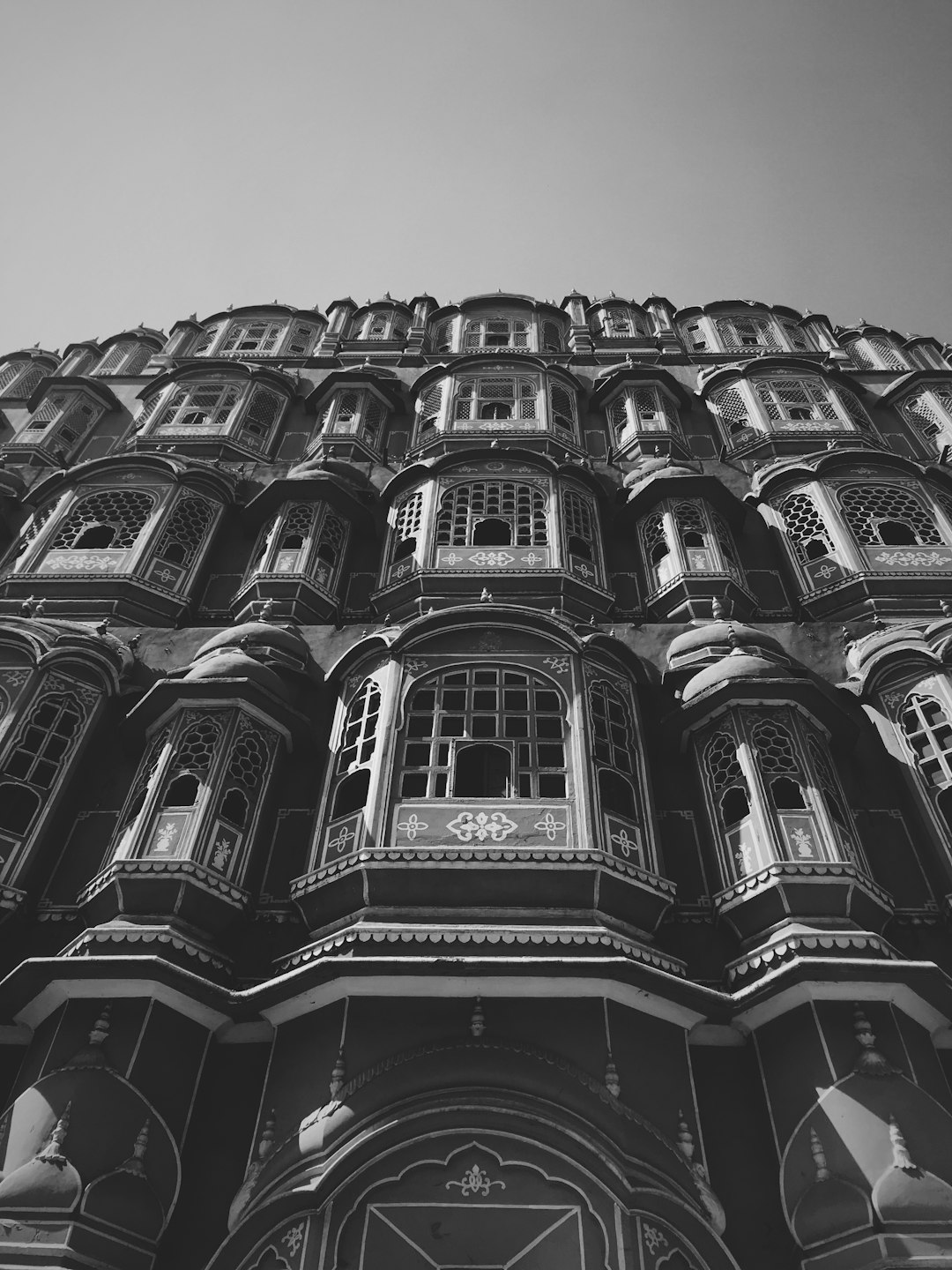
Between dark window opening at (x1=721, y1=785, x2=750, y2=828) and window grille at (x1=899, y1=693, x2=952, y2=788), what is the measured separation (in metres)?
2.26

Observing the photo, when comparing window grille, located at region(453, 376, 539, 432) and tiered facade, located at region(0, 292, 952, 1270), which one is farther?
window grille, located at region(453, 376, 539, 432)

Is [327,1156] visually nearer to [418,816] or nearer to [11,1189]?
[11,1189]

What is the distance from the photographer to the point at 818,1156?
8.85 metres

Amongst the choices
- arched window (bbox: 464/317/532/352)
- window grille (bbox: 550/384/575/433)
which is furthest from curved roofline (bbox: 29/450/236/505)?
arched window (bbox: 464/317/532/352)

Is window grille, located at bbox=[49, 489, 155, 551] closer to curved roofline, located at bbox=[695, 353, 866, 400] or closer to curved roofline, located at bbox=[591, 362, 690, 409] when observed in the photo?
curved roofline, located at bbox=[591, 362, 690, 409]

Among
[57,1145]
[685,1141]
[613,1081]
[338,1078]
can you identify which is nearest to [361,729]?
[338,1078]

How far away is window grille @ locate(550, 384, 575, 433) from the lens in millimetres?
21922

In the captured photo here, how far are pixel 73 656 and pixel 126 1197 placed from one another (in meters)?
7.12

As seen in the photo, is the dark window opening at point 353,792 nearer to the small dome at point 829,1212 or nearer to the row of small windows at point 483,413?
the small dome at point 829,1212

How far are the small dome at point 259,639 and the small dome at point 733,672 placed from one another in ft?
18.0

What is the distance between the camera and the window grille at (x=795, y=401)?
852 inches

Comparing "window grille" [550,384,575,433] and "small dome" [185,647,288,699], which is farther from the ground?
"window grille" [550,384,575,433]

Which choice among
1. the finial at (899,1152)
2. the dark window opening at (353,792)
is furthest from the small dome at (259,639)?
the finial at (899,1152)

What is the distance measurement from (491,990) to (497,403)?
15.1 metres
